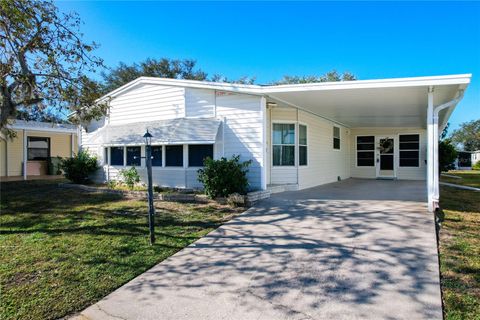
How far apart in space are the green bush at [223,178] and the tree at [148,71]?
82.7ft

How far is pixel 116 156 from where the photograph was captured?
12.1 metres

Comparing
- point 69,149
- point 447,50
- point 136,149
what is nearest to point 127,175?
point 136,149

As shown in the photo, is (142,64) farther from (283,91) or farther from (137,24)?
(283,91)

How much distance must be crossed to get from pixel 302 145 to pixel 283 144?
32.9 inches

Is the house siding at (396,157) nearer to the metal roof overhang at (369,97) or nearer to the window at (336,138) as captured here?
the window at (336,138)

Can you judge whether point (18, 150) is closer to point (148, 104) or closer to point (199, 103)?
point (148, 104)

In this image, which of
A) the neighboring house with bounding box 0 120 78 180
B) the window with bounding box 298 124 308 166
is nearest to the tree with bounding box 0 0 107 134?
the window with bounding box 298 124 308 166

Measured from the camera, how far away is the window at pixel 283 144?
1044 cm

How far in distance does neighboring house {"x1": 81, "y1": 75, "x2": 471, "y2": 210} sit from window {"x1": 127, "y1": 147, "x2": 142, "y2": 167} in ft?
0.13

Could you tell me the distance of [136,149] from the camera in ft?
37.4

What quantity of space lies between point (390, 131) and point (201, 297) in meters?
15.6

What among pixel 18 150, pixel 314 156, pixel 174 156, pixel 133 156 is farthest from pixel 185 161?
pixel 18 150

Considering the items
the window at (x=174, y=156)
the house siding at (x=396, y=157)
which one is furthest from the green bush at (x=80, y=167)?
the house siding at (x=396, y=157)

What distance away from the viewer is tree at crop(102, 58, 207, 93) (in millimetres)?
31144
